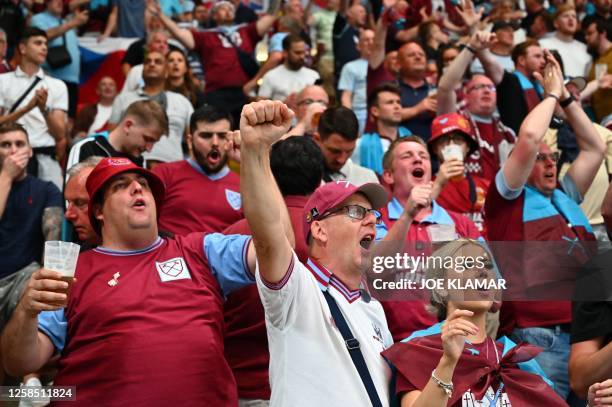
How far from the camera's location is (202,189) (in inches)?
246

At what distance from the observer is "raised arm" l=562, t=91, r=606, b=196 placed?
6.44m

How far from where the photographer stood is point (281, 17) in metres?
13.5

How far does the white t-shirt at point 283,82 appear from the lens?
10711 mm

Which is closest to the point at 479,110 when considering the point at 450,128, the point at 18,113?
the point at 450,128

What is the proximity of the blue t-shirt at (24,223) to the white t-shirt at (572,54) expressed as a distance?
6839mm

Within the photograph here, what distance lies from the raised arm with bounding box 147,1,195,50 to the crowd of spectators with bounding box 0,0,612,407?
41 cm

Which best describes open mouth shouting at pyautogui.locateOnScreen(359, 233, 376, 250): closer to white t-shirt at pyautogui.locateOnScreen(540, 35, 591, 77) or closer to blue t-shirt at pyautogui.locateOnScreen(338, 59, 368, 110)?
blue t-shirt at pyautogui.locateOnScreen(338, 59, 368, 110)

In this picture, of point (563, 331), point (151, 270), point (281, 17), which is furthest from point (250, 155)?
point (281, 17)

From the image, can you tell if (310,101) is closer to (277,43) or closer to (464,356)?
(277,43)

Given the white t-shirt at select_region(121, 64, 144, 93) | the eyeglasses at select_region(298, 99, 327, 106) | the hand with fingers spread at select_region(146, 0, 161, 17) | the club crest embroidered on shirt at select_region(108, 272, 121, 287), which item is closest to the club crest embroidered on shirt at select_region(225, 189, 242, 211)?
the club crest embroidered on shirt at select_region(108, 272, 121, 287)

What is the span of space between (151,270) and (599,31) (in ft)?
29.0

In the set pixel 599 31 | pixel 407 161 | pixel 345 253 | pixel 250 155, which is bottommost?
pixel 599 31

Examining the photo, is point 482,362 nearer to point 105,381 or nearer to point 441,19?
point 105,381

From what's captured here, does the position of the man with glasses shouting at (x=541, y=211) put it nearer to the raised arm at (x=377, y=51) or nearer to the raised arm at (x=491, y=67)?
the raised arm at (x=491, y=67)
